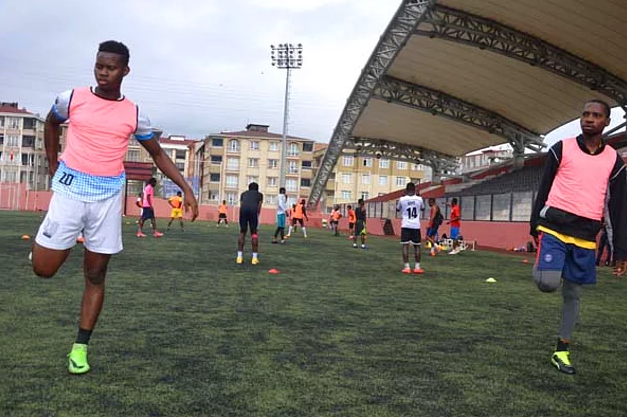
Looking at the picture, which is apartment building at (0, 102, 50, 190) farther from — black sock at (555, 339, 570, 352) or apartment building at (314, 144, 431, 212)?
black sock at (555, 339, 570, 352)

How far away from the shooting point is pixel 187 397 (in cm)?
325

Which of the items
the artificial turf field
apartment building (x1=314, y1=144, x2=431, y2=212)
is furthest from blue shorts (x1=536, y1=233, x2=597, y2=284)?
apartment building (x1=314, y1=144, x2=431, y2=212)

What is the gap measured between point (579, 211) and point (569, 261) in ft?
1.17

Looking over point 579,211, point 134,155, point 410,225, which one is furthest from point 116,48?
point 134,155

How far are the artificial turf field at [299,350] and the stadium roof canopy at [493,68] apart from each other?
12.9 metres

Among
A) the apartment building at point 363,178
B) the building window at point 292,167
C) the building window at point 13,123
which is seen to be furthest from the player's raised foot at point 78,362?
the building window at point 13,123

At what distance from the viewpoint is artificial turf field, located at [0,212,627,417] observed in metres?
3.24

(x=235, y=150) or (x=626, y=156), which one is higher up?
(x=235, y=150)

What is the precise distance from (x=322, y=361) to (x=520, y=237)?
63.6ft

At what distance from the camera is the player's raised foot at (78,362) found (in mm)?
3577

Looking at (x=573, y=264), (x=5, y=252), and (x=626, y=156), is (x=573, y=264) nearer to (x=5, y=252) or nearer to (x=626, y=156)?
(x=5, y=252)

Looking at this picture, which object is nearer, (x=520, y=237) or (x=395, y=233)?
(x=520, y=237)

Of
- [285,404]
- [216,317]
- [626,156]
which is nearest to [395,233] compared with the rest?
[626,156]

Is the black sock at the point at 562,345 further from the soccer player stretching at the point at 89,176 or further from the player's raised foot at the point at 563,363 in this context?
the soccer player stretching at the point at 89,176
